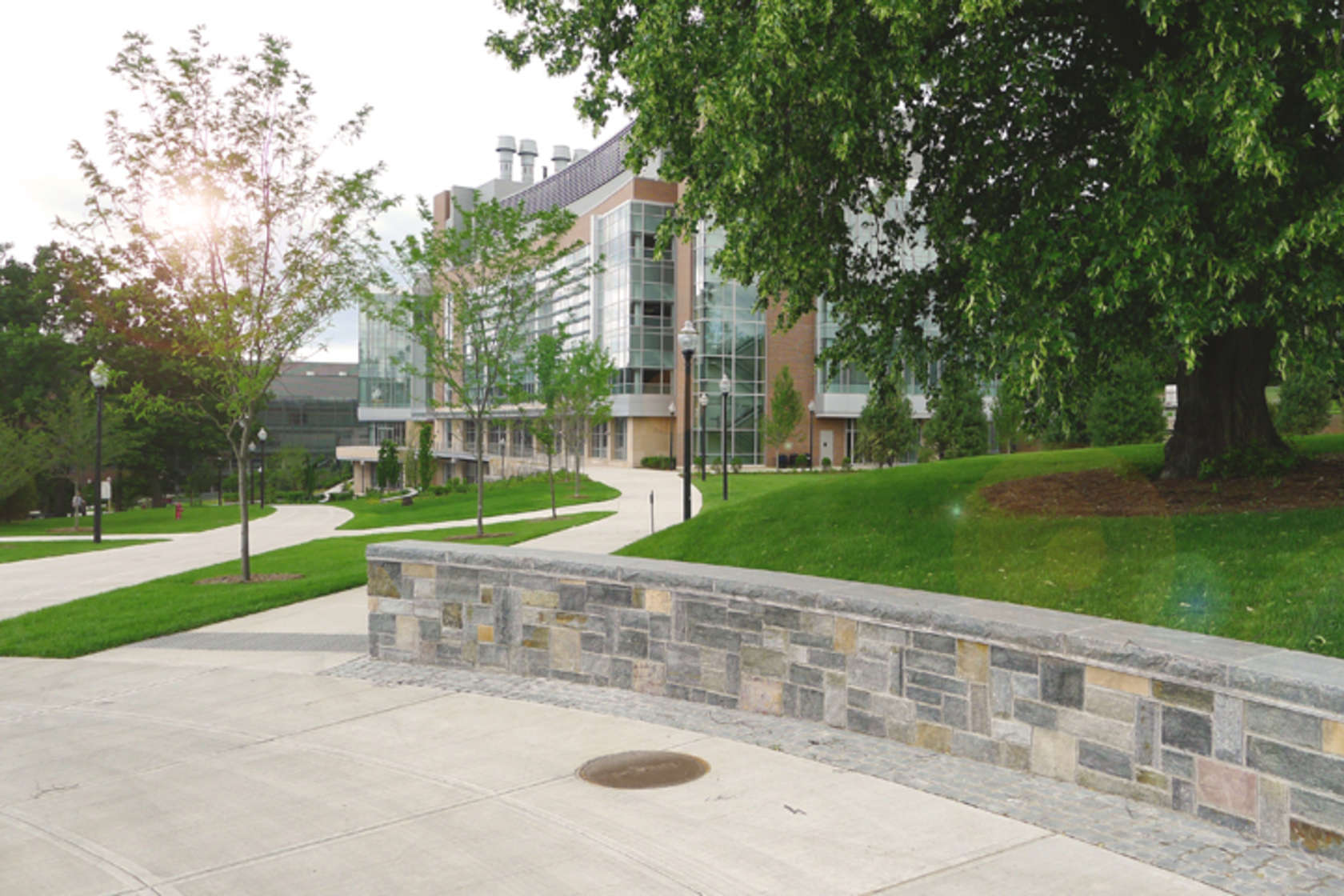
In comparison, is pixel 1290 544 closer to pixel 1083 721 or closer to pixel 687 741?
pixel 1083 721

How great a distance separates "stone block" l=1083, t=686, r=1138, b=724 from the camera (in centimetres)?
527

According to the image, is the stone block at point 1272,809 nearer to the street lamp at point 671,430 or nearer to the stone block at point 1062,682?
the stone block at point 1062,682

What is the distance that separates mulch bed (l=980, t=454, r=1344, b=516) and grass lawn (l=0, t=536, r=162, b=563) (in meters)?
20.9

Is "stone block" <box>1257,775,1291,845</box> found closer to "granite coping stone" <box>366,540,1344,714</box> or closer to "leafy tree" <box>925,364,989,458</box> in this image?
"granite coping stone" <box>366,540,1344,714</box>

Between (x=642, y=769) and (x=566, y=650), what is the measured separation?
2.49 metres

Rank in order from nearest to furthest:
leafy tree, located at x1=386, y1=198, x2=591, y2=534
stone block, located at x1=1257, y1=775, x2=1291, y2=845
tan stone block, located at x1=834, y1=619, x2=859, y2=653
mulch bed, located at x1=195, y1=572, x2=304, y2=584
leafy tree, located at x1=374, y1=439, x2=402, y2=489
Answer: stone block, located at x1=1257, y1=775, x2=1291, y2=845 → tan stone block, located at x1=834, y1=619, x2=859, y2=653 → mulch bed, located at x1=195, y1=572, x2=304, y2=584 → leafy tree, located at x1=386, y1=198, x2=591, y2=534 → leafy tree, located at x1=374, y1=439, x2=402, y2=489

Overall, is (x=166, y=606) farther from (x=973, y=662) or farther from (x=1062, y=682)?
(x=1062, y=682)

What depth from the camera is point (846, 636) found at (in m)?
6.71

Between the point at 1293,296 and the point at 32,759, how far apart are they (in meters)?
10.6

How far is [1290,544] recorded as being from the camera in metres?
8.45

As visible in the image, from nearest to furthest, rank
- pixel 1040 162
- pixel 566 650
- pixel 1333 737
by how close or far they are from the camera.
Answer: pixel 1333 737 < pixel 566 650 < pixel 1040 162

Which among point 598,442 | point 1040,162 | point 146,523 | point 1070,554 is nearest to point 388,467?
point 598,442

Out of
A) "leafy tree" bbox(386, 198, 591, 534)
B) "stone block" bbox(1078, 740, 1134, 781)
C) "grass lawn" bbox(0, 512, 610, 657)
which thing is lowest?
"grass lawn" bbox(0, 512, 610, 657)

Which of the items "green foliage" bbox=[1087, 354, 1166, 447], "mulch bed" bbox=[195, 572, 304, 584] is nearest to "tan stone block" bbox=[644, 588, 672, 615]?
"mulch bed" bbox=[195, 572, 304, 584]
